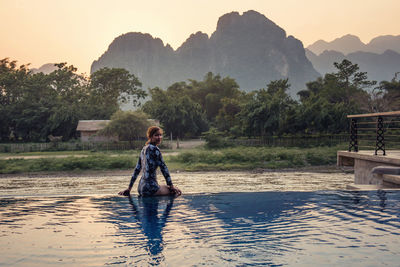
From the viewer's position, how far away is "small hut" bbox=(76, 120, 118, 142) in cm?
4524

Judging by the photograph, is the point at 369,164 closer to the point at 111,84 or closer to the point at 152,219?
the point at 152,219

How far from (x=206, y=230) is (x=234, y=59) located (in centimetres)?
18635

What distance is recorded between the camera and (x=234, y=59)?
7387 inches

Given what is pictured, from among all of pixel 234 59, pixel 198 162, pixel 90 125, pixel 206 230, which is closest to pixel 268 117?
pixel 198 162

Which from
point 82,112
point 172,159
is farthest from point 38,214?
point 82,112

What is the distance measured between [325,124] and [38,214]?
3612 cm

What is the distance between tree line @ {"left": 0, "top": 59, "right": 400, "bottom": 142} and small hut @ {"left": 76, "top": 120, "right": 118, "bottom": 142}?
8.47 ft

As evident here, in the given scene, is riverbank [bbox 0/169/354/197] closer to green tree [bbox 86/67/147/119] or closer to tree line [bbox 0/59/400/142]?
tree line [bbox 0/59/400/142]

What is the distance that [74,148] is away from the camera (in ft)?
135

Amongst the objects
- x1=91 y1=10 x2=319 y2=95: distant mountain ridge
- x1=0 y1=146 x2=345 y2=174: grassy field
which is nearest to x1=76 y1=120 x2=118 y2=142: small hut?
x1=0 y1=146 x2=345 y2=174: grassy field

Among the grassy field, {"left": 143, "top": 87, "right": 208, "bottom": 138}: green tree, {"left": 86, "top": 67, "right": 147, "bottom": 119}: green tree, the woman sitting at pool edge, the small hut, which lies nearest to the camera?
the woman sitting at pool edge

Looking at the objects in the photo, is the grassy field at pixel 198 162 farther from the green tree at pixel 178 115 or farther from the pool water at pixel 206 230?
the green tree at pixel 178 115

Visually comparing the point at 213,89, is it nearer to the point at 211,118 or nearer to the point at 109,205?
the point at 211,118

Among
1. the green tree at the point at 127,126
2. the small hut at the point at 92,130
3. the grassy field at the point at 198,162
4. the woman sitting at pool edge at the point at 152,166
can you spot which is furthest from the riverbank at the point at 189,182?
the small hut at the point at 92,130
